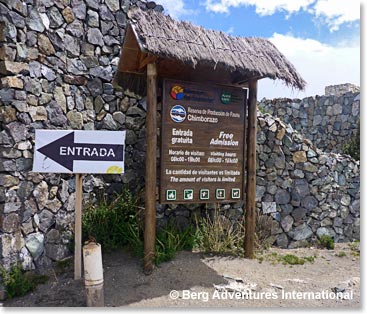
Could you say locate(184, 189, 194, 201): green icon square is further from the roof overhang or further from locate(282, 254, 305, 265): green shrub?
locate(282, 254, 305, 265): green shrub

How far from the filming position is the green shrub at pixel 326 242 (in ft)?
23.4

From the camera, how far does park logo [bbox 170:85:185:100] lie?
205 inches

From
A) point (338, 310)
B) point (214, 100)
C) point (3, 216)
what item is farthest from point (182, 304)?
point (214, 100)

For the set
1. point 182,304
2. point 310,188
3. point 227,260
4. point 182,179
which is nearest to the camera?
point 182,304

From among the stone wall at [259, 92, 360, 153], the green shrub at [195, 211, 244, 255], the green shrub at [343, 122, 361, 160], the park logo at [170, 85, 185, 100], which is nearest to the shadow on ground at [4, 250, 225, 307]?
the green shrub at [195, 211, 244, 255]

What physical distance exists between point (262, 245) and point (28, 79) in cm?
480

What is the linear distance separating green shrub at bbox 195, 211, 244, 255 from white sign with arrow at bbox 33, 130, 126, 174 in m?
2.14

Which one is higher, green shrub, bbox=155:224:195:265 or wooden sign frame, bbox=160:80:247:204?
wooden sign frame, bbox=160:80:247:204

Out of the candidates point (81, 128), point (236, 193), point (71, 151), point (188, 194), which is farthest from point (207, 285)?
point (81, 128)

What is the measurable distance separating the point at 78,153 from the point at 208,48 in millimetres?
2276

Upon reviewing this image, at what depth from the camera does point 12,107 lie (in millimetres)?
4805

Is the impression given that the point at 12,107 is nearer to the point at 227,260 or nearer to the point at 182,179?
the point at 182,179

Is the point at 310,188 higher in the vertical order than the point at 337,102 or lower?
lower

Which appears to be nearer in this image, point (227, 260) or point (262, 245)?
point (227, 260)
